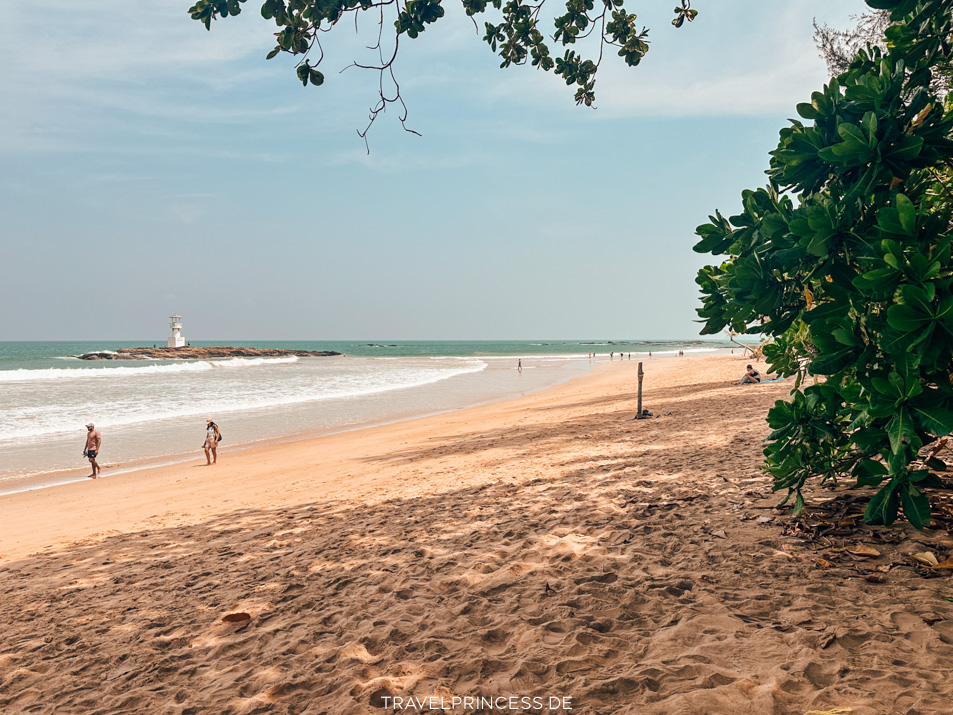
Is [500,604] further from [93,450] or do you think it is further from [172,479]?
[93,450]

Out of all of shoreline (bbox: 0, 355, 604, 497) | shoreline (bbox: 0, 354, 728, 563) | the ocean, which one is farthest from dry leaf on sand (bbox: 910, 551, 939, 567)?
the ocean

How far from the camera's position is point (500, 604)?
3.52 metres

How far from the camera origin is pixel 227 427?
Answer: 17062 mm

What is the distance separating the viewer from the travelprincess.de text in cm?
249

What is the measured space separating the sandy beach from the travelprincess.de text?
0.04 feet

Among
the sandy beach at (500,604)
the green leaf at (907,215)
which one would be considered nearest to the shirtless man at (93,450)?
the sandy beach at (500,604)

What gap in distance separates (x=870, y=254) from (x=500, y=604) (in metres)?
2.88

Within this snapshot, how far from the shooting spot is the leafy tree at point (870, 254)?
227 centimetres

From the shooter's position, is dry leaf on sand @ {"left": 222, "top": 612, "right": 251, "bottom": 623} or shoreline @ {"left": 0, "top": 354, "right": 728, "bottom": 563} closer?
dry leaf on sand @ {"left": 222, "top": 612, "right": 251, "bottom": 623}

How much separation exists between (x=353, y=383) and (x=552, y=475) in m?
27.5

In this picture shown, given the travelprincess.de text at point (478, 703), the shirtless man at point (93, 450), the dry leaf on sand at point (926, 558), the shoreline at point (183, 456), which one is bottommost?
the shoreline at point (183, 456)

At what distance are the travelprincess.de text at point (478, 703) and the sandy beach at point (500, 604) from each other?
1 cm

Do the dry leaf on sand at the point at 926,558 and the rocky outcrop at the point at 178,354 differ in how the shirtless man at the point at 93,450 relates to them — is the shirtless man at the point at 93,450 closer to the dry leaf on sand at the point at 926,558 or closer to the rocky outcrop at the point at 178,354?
the dry leaf on sand at the point at 926,558

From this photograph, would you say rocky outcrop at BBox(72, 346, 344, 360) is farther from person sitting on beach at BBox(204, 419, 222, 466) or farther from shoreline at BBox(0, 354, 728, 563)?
person sitting on beach at BBox(204, 419, 222, 466)
